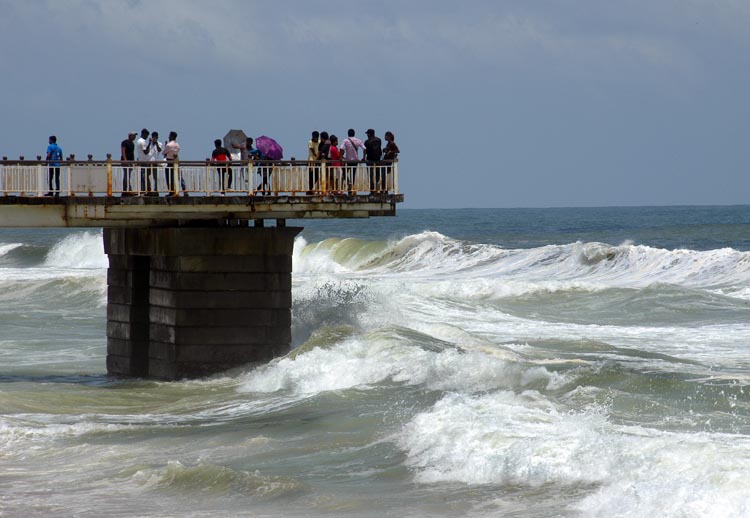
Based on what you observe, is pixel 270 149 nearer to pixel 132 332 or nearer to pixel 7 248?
pixel 132 332

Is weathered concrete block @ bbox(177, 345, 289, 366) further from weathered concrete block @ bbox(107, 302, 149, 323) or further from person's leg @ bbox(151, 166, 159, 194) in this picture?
person's leg @ bbox(151, 166, 159, 194)

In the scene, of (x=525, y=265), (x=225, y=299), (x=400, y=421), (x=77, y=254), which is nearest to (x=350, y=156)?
(x=225, y=299)

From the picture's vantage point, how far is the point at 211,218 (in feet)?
72.3

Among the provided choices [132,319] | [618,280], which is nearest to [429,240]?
[618,280]

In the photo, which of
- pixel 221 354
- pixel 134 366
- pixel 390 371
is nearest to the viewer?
pixel 390 371

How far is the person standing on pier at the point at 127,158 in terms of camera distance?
21.8 m

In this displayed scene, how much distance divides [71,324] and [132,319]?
11.6 m

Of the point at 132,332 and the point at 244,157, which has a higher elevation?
the point at 244,157

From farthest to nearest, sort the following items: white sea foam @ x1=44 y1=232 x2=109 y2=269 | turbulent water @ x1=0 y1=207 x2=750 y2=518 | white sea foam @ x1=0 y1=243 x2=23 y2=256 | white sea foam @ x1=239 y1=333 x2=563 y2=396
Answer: white sea foam @ x1=0 y1=243 x2=23 y2=256 < white sea foam @ x1=44 y1=232 x2=109 y2=269 < white sea foam @ x1=239 y1=333 x2=563 y2=396 < turbulent water @ x1=0 y1=207 x2=750 y2=518

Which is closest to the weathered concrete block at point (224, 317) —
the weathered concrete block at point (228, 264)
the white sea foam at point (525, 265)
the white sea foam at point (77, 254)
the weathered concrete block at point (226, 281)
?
the weathered concrete block at point (226, 281)

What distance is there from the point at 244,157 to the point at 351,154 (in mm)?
1756

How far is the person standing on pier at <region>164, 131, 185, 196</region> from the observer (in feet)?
71.7

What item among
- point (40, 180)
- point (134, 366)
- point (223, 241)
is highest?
point (40, 180)

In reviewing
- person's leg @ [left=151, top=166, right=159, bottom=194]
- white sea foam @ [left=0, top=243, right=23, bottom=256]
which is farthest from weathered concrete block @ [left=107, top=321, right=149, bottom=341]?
white sea foam @ [left=0, top=243, right=23, bottom=256]
